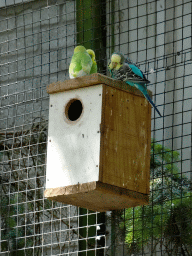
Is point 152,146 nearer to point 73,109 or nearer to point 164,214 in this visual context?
point 164,214

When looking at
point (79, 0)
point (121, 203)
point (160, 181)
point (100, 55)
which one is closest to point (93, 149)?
point (121, 203)

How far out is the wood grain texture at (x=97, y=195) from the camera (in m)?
2.22

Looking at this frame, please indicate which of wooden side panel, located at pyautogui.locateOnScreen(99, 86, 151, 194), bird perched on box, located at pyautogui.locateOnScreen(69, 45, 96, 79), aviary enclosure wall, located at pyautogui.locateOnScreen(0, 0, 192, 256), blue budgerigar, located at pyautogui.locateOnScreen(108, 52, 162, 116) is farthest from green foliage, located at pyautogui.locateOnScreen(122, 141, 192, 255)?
bird perched on box, located at pyautogui.locateOnScreen(69, 45, 96, 79)

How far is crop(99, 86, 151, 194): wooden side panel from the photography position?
227 cm

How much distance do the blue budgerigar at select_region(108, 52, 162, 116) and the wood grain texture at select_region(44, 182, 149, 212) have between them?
340mm

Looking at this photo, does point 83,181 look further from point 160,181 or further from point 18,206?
point 18,206

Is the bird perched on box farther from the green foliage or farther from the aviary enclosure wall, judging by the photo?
the green foliage

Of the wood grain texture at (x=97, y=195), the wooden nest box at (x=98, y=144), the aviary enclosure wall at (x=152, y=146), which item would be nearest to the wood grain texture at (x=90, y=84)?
the wooden nest box at (x=98, y=144)

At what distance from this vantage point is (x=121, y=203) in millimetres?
2420

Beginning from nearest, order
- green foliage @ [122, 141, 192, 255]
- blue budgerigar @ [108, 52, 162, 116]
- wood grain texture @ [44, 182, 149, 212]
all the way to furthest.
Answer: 1. wood grain texture @ [44, 182, 149, 212]
2. blue budgerigar @ [108, 52, 162, 116]
3. green foliage @ [122, 141, 192, 255]

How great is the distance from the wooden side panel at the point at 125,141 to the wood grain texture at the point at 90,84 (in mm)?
20

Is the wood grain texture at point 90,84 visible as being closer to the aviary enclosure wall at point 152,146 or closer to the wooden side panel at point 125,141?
the wooden side panel at point 125,141

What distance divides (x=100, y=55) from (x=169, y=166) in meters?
0.71

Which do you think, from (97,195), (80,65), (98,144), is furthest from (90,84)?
(97,195)
